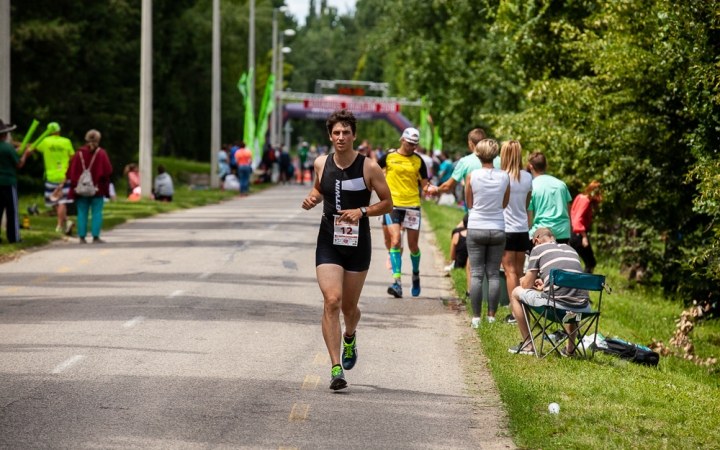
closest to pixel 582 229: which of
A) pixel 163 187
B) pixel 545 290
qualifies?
pixel 545 290

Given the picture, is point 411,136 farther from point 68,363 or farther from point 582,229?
point 68,363

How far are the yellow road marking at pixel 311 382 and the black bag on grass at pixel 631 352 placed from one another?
308 centimetres

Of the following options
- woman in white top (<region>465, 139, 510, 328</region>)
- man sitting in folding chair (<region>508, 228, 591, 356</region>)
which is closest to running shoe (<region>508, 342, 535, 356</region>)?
man sitting in folding chair (<region>508, 228, 591, 356</region>)

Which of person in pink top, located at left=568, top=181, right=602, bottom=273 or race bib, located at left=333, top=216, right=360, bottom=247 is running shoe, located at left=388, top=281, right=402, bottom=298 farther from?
race bib, located at left=333, top=216, right=360, bottom=247

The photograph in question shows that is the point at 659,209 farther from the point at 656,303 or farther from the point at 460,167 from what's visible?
the point at 460,167

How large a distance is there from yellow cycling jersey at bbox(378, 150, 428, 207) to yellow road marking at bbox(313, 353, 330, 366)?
167 inches

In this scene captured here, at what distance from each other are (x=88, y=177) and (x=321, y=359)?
1030 centimetres

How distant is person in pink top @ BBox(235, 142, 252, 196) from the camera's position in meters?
38.7

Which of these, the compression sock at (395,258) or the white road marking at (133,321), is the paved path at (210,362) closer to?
the white road marking at (133,321)

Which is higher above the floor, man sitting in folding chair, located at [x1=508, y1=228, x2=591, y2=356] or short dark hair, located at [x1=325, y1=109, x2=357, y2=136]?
short dark hair, located at [x1=325, y1=109, x2=357, y2=136]

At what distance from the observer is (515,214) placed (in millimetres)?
11922

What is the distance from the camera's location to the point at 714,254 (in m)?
13.3

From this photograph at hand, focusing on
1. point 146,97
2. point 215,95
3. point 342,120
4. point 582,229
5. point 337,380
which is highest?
point 215,95

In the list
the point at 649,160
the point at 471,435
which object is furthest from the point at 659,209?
the point at 471,435
